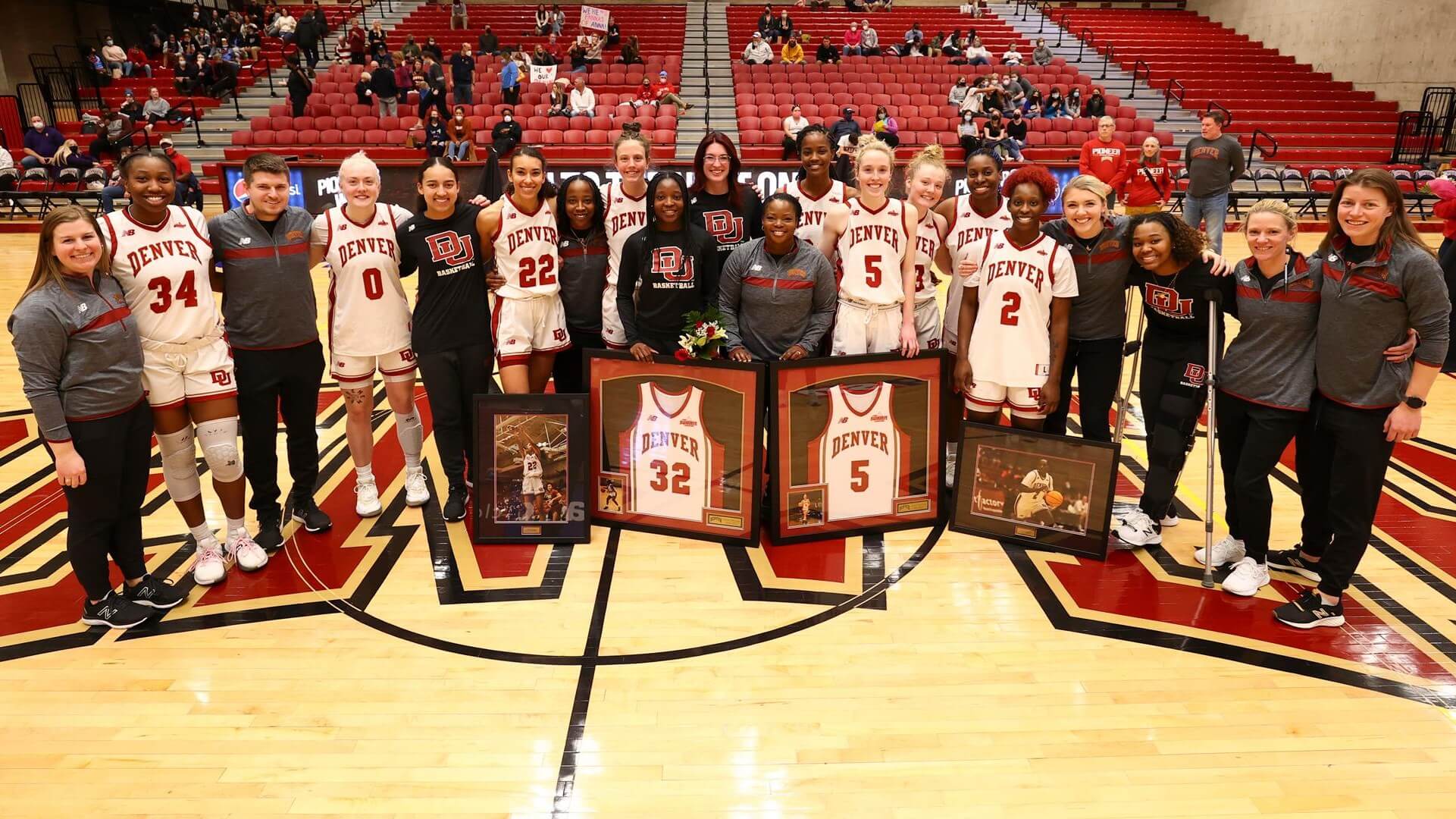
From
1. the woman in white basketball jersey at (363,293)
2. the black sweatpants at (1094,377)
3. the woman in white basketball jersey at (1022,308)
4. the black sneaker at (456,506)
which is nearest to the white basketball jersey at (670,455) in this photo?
the black sneaker at (456,506)

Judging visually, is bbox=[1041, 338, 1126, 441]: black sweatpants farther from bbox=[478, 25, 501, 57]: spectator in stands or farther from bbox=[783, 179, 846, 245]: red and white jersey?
bbox=[478, 25, 501, 57]: spectator in stands

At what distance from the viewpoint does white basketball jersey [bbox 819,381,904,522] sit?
407 centimetres

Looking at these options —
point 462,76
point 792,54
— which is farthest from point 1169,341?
point 792,54

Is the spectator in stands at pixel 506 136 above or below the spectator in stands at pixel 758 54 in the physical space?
below

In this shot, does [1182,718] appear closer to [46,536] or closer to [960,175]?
[46,536]

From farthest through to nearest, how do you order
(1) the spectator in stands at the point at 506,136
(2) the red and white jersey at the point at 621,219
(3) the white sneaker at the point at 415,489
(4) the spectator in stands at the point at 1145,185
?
(1) the spectator in stands at the point at 506,136
(4) the spectator in stands at the point at 1145,185
(3) the white sneaker at the point at 415,489
(2) the red and white jersey at the point at 621,219

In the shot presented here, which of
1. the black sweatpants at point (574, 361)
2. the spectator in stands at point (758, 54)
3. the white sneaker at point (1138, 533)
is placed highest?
the spectator in stands at point (758, 54)

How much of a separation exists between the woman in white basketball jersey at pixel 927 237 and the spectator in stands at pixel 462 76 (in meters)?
13.0

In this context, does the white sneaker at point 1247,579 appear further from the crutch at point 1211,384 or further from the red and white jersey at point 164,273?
the red and white jersey at point 164,273

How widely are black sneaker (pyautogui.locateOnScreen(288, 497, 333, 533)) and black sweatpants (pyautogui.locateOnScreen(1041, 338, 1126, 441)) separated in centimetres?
355

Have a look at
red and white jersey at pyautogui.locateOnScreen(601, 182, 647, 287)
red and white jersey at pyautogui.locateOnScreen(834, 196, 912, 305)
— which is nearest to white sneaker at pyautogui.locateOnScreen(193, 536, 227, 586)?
red and white jersey at pyautogui.locateOnScreen(601, 182, 647, 287)

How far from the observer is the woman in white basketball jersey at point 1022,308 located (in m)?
3.78

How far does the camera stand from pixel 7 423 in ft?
18.5

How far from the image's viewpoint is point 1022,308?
384 cm
